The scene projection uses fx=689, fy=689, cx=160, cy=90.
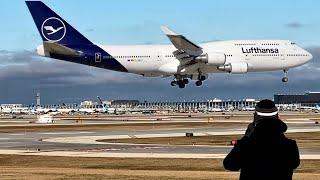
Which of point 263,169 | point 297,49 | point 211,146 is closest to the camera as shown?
point 263,169

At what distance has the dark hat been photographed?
667 cm

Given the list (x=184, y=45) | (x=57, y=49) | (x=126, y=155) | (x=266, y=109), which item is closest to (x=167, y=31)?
(x=184, y=45)

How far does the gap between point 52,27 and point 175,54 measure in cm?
1537

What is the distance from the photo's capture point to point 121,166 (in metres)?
27.5

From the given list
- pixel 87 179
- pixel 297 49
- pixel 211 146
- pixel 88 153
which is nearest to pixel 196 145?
pixel 211 146

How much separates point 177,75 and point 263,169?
76095mm

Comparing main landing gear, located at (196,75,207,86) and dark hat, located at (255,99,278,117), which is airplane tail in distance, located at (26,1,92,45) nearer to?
main landing gear, located at (196,75,207,86)

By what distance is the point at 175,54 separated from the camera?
269ft

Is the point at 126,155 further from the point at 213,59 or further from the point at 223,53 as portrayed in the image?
the point at 223,53

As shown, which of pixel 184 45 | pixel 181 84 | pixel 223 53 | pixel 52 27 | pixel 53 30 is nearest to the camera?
pixel 184 45

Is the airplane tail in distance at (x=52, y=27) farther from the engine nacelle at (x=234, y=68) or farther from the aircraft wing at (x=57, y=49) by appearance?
the engine nacelle at (x=234, y=68)

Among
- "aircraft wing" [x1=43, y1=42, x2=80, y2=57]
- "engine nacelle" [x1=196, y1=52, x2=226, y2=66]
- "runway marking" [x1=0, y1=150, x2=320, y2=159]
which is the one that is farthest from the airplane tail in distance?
"runway marking" [x1=0, y1=150, x2=320, y2=159]

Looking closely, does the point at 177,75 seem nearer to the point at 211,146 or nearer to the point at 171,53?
the point at 171,53

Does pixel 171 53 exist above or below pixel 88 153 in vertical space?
above
